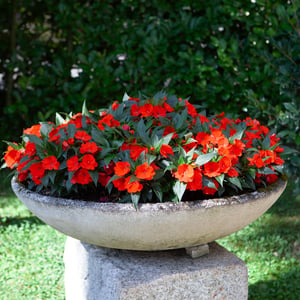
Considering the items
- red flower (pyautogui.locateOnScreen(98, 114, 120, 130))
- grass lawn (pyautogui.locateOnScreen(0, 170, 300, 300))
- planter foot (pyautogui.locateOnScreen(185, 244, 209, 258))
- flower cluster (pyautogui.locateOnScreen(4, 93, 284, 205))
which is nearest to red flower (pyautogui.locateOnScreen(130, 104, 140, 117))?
flower cluster (pyautogui.locateOnScreen(4, 93, 284, 205))

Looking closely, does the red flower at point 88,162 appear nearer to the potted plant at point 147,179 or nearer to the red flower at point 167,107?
the potted plant at point 147,179

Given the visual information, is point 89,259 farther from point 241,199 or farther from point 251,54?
point 251,54

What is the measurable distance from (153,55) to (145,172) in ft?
8.94

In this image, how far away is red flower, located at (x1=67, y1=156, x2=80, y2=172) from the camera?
202 cm

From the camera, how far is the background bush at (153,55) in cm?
407

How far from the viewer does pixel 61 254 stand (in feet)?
11.5

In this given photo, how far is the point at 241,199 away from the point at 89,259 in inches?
28.5

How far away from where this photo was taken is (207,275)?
6.84 ft

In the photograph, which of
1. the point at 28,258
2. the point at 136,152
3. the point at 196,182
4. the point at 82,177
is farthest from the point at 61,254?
the point at 196,182

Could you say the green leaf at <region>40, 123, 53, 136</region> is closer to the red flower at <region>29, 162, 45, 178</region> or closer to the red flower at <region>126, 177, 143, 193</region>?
the red flower at <region>29, 162, 45, 178</region>

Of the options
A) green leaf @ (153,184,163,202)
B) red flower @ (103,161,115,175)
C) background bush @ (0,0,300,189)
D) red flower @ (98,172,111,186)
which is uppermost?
green leaf @ (153,184,163,202)

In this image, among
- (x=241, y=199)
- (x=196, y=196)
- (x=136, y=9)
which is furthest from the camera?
(x=136, y=9)

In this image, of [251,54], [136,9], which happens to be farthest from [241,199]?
[136,9]

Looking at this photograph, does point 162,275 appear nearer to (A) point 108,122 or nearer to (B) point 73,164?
(B) point 73,164
